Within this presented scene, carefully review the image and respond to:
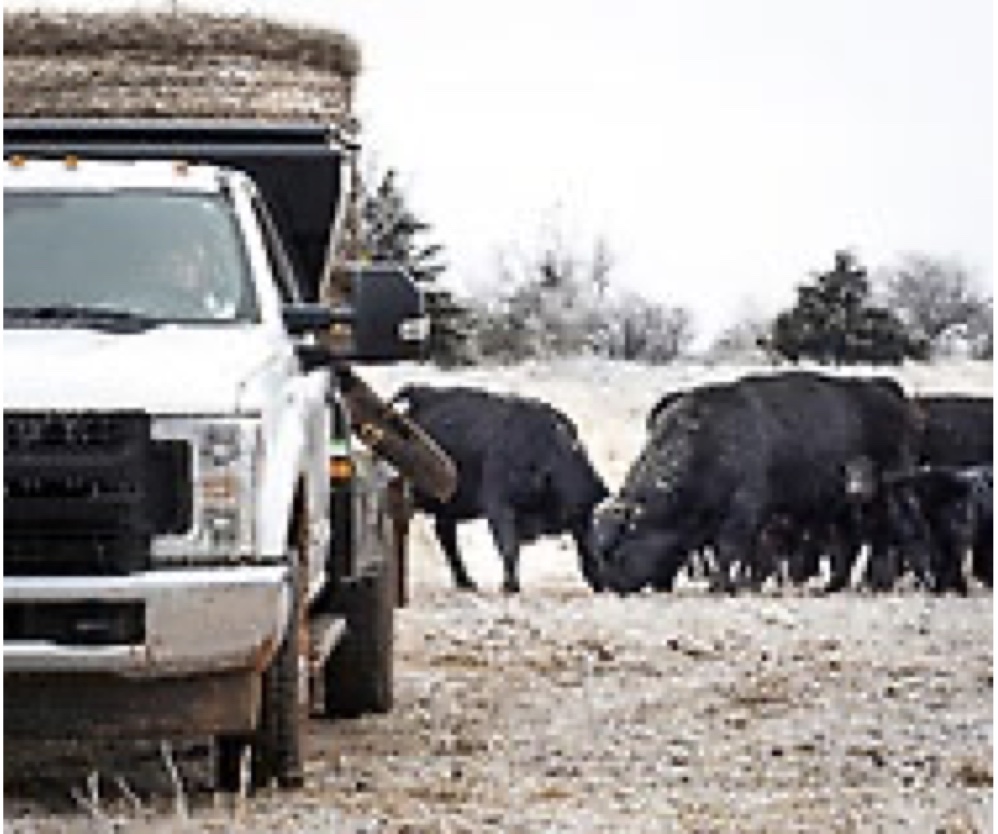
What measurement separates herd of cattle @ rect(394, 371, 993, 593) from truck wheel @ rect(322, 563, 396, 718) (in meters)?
13.2

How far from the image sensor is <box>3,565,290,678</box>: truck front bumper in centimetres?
840

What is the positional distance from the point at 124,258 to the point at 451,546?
1939 cm

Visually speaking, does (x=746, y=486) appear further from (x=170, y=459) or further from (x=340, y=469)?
(x=170, y=459)

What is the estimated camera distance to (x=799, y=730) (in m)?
11.3

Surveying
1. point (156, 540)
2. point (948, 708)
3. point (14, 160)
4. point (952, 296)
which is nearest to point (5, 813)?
point (156, 540)

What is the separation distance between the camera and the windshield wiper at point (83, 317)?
929cm

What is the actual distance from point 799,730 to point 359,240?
3.58 m

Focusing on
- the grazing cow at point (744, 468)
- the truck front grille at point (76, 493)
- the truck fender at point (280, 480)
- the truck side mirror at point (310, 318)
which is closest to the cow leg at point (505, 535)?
the grazing cow at point (744, 468)

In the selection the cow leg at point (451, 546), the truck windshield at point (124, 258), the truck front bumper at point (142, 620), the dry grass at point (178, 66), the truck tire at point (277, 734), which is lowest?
the cow leg at point (451, 546)

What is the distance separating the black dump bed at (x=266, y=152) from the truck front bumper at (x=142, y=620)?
3576 millimetres

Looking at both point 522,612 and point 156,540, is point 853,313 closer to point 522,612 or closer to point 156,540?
point 522,612

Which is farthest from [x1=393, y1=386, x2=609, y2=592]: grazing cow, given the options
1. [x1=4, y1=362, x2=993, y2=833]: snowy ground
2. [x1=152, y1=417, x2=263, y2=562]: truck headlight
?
[x1=152, y1=417, x2=263, y2=562]: truck headlight

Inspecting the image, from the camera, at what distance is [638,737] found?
441 inches

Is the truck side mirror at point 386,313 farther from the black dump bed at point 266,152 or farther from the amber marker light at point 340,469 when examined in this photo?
the black dump bed at point 266,152
